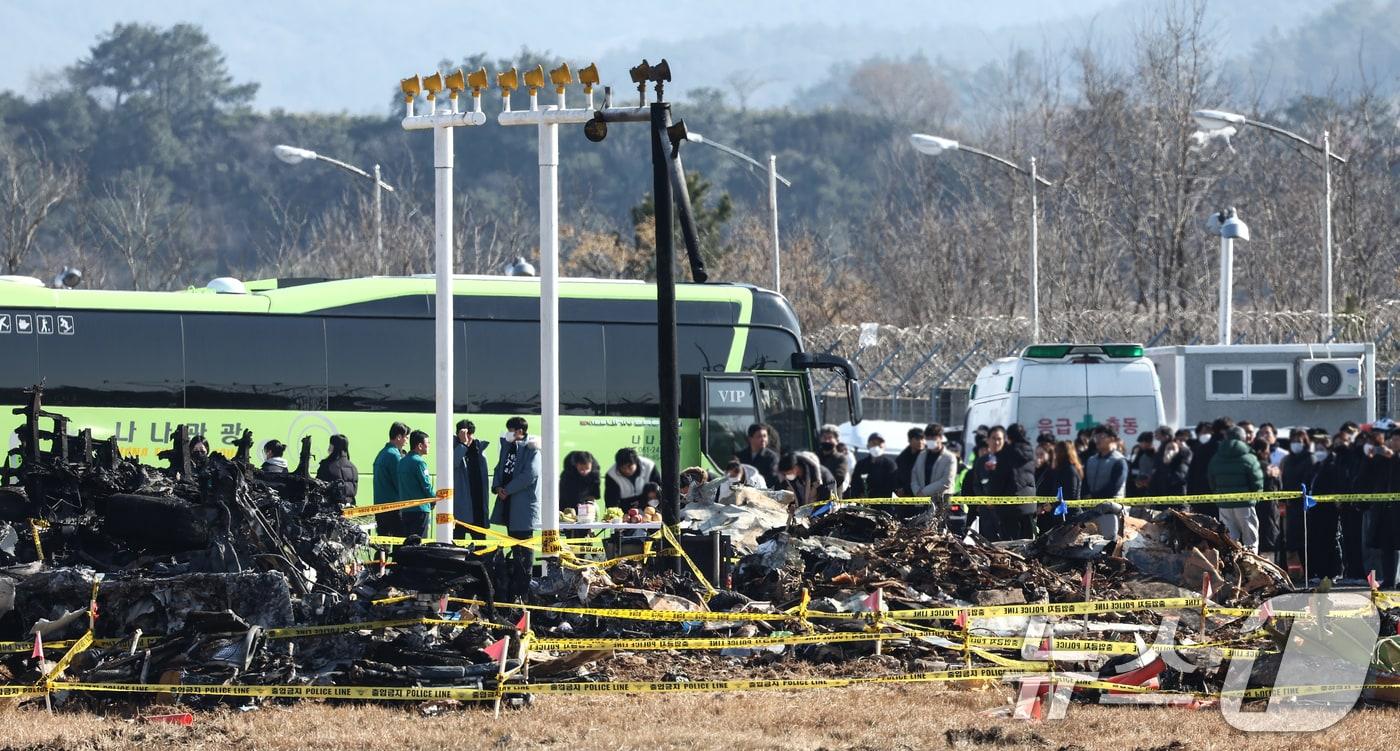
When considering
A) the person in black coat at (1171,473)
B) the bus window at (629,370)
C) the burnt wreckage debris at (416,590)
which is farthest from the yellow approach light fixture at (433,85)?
the person in black coat at (1171,473)

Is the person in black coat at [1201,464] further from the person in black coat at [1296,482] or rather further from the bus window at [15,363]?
the bus window at [15,363]

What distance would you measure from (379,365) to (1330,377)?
14663 millimetres

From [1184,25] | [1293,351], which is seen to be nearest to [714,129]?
[1184,25]

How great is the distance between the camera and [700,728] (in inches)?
412

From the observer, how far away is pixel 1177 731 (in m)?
10.3

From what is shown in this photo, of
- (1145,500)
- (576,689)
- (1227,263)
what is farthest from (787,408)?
(576,689)

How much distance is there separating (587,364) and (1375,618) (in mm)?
12917

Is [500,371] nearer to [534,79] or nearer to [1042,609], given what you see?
[534,79]

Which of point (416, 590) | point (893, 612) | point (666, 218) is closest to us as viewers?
point (416, 590)

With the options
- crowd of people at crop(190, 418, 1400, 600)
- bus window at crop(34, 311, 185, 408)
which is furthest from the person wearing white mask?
bus window at crop(34, 311, 185, 408)

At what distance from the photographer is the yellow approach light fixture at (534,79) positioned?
47.7ft

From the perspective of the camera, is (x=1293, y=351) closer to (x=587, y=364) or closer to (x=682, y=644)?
(x=587, y=364)

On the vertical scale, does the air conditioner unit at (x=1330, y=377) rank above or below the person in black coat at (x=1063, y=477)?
above

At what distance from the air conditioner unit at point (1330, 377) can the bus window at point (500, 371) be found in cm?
1211
